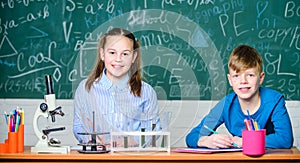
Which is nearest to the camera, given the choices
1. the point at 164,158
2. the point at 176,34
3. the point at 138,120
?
the point at 164,158

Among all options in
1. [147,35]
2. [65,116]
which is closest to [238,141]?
[147,35]

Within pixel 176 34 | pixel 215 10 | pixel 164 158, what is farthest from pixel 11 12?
pixel 164 158

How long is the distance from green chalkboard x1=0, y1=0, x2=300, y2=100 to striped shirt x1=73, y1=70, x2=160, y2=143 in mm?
738

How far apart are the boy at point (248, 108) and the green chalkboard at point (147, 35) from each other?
896 millimetres

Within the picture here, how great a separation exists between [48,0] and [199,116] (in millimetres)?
1267

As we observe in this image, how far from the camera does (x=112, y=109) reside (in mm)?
2805

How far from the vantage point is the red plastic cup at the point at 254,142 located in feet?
7.49

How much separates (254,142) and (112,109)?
0.80m

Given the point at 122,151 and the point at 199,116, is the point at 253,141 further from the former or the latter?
the point at 199,116

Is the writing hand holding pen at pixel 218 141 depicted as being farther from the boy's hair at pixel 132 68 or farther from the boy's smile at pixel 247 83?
the boy's hair at pixel 132 68

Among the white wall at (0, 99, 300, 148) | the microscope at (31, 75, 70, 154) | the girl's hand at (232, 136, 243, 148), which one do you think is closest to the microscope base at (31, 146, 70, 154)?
the microscope at (31, 75, 70, 154)

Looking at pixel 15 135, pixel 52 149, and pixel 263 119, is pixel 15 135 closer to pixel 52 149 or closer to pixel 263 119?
pixel 52 149

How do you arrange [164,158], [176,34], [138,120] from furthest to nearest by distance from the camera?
[176,34] < [138,120] < [164,158]

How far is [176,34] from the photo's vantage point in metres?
3.66
